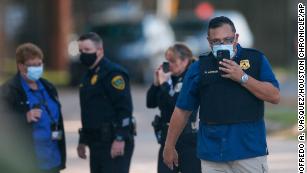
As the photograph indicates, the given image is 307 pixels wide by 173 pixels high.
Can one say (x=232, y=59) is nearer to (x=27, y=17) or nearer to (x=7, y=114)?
(x=7, y=114)

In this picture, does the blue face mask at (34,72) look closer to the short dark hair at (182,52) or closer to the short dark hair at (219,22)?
the short dark hair at (182,52)

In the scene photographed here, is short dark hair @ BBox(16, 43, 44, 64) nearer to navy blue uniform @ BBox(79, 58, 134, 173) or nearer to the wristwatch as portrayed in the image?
navy blue uniform @ BBox(79, 58, 134, 173)

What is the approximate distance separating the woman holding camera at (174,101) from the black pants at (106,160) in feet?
1.00

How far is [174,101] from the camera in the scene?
8602mm

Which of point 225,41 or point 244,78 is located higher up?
point 225,41

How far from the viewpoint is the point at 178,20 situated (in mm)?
31031

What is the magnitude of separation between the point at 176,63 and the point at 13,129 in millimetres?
1962

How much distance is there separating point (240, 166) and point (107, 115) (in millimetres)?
2178

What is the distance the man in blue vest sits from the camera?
6848 mm

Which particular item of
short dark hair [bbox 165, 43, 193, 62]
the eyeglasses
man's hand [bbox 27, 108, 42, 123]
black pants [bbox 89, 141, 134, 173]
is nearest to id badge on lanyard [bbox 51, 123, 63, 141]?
man's hand [bbox 27, 108, 42, 123]

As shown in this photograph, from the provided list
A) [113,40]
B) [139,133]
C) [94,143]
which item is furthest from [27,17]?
[94,143]

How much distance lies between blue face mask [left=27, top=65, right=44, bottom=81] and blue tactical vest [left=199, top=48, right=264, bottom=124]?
2.08 meters

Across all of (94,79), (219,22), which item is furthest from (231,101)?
(94,79)

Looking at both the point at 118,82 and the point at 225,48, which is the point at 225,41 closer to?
the point at 225,48
